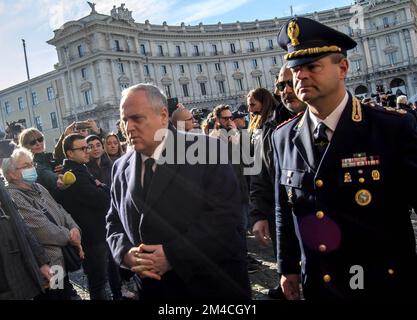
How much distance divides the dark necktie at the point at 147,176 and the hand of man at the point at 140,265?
1.19 feet

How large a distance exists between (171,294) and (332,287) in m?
0.98

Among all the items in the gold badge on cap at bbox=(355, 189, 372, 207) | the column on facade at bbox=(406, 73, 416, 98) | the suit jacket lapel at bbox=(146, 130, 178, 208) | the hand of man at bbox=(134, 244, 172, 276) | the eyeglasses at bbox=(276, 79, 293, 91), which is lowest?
the hand of man at bbox=(134, 244, 172, 276)

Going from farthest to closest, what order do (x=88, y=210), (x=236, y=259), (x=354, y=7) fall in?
1. (x=354, y=7)
2. (x=88, y=210)
3. (x=236, y=259)

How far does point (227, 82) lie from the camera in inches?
2452

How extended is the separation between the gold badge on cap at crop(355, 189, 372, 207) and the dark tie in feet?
0.96

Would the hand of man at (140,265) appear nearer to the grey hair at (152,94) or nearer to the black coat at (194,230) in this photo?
the black coat at (194,230)

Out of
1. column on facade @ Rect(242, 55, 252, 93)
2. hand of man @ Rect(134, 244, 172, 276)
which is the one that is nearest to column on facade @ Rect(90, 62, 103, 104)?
column on facade @ Rect(242, 55, 252, 93)

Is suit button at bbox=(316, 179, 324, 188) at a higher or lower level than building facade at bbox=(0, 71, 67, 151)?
lower

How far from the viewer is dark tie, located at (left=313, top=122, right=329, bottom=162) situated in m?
2.29

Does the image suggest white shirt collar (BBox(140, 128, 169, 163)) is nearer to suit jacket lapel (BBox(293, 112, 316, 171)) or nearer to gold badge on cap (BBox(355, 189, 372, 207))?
suit jacket lapel (BBox(293, 112, 316, 171))

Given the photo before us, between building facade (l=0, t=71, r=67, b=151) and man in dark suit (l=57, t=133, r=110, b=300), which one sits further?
building facade (l=0, t=71, r=67, b=151)

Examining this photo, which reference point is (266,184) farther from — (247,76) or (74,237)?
(247,76)
